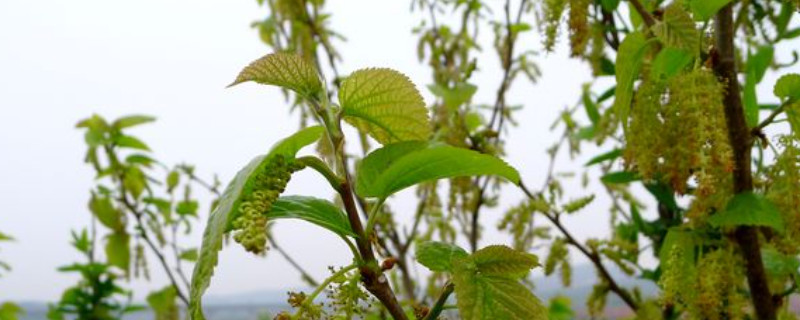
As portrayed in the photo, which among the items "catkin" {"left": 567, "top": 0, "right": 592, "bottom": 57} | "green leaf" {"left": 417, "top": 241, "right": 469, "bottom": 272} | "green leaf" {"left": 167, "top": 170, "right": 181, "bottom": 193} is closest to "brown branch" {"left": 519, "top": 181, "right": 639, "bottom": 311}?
"catkin" {"left": 567, "top": 0, "right": 592, "bottom": 57}

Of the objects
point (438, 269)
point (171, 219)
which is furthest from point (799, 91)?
point (171, 219)

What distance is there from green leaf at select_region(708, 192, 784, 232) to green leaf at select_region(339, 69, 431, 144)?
0.47 metres

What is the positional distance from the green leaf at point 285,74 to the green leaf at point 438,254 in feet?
0.42

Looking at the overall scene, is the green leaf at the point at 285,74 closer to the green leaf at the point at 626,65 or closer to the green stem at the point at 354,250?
the green stem at the point at 354,250

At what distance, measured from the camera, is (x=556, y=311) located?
7.38 ft

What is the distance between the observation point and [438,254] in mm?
513

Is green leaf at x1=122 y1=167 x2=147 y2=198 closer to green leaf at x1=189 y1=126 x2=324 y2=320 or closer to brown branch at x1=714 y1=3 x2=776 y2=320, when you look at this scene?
brown branch at x1=714 y1=3 x2=776 y2=320

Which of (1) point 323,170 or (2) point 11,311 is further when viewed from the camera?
(2) point 11,311

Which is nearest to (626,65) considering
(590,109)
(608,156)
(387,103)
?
(387,103)

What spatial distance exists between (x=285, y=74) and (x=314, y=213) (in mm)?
92

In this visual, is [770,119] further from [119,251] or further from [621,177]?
[119,251]

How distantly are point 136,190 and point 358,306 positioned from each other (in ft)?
5.81

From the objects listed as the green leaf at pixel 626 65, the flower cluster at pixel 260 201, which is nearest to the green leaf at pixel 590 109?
the green leaf at pixel 626 65

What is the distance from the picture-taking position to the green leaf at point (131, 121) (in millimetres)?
2084
